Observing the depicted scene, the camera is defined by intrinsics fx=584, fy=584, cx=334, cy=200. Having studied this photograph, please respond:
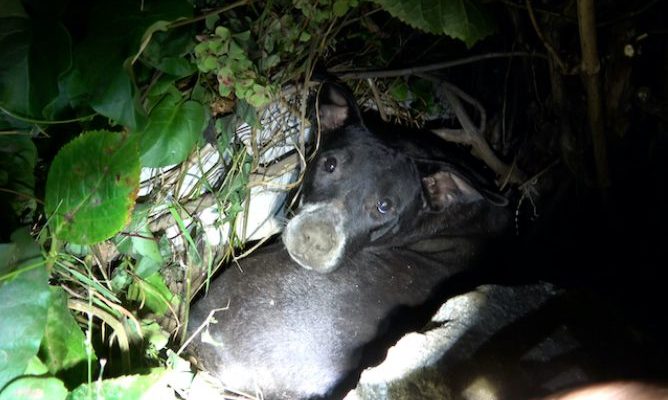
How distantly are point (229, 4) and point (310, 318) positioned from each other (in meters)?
1.57

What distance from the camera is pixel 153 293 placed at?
9.19ft

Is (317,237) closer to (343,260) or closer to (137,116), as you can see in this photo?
(343,260)

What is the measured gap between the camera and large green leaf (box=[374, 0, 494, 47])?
94.6 inches

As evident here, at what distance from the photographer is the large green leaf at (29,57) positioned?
6.64ft

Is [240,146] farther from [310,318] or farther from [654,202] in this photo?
[654,202]

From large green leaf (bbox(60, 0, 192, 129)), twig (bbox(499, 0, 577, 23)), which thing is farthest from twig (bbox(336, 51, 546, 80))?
large green leaf (bbox(60, 0, 192, 129))

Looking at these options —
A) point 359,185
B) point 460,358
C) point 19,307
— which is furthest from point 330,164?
point 19,307

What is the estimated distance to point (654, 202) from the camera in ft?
9.81

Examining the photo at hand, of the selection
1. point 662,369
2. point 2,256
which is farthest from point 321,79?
point 662,369

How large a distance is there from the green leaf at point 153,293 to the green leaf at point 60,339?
1.56ft

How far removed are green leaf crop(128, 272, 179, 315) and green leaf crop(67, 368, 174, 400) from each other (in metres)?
0.65

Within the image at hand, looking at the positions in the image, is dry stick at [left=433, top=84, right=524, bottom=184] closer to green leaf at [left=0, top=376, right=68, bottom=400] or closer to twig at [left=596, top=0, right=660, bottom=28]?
twig at [left=596, top=0, right=660, bottom=28]

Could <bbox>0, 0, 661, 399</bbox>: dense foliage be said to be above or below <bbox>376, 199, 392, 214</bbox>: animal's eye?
Answer: above

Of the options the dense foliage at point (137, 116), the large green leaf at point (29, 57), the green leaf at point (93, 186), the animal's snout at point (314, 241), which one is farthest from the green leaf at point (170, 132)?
the animal's snout at point (314, 241)
